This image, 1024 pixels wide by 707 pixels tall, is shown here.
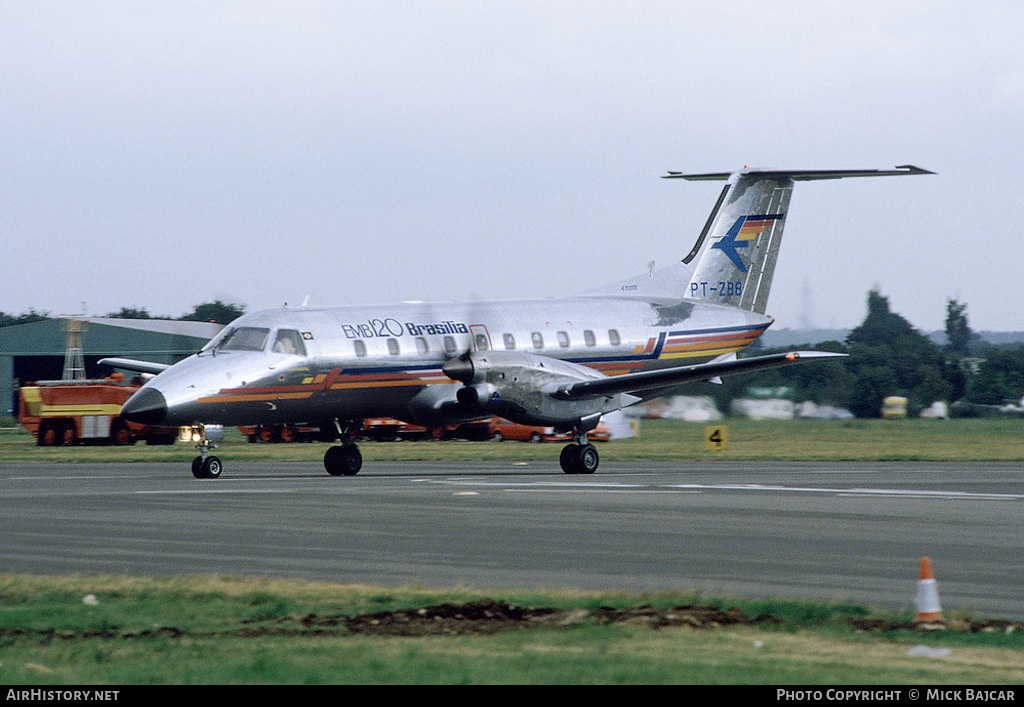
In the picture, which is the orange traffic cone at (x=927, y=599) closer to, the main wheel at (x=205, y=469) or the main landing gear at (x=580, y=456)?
the main landing gear at (x=580, y=456)

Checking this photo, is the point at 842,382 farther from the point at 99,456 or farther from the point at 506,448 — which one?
the point at 99,456

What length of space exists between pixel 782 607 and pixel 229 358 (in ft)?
59.1

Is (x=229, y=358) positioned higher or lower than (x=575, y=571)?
higher

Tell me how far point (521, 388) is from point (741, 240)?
345 inches

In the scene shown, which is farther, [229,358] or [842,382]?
[842,382]

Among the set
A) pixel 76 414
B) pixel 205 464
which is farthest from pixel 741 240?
pixel 76 414

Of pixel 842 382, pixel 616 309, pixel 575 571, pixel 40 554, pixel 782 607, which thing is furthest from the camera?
pixel 842 382

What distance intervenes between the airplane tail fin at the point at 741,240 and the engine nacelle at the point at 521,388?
19.6ft

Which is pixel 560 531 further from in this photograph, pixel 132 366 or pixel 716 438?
pixel 716 438

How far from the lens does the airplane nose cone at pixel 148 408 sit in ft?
82.3

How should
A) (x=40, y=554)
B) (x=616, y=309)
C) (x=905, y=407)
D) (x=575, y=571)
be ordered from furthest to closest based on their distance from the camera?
(x=905, y=407) → (x=616, y=309) → (x=40, y=554) → (x=575, y=571)

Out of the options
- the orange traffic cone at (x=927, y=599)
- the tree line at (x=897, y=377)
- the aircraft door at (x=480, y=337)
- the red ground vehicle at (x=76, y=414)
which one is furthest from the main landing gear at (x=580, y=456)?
the red ground vehicle at (x=76, y=414)

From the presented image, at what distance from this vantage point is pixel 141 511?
19.4m


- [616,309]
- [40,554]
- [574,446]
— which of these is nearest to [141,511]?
[40,554]
